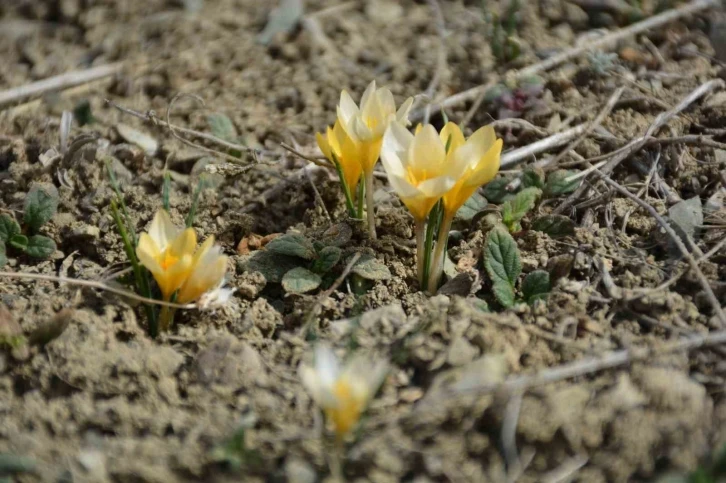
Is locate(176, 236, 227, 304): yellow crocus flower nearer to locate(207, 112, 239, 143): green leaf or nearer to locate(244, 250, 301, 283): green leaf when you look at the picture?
locate(244, 250, 301, 283): green leaf

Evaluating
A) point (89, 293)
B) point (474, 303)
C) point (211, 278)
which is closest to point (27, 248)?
point (89, 293)

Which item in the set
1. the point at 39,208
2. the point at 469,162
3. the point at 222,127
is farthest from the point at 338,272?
the point at 39,208

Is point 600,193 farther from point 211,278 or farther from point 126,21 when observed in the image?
point 126,21

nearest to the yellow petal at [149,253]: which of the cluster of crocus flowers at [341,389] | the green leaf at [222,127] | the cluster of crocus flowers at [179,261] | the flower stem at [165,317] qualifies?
the cluster of crocus flowers at [179,261]

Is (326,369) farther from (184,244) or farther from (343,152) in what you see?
(343,152)

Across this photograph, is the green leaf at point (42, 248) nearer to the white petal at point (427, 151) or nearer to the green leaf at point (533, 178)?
the white petal at point (427, 151)

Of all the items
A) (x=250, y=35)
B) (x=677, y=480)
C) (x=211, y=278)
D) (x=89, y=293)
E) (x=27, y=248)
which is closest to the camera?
(x=677, y=480)
